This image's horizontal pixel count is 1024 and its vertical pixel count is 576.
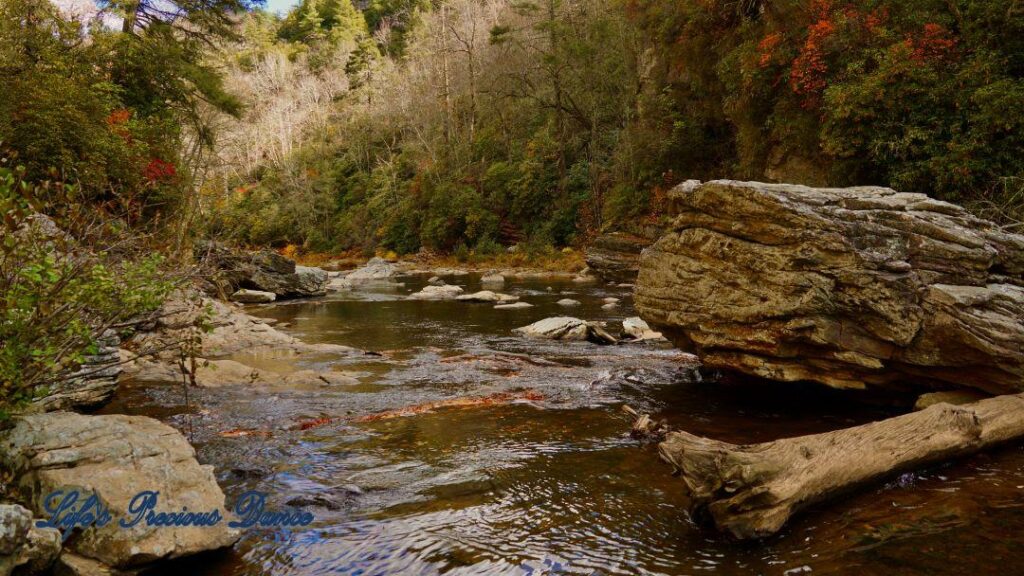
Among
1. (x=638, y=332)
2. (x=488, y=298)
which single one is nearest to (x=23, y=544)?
(x=638, y=332)

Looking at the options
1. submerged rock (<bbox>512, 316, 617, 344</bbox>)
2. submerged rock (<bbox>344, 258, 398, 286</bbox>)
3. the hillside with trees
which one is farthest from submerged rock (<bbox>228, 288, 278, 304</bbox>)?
submerged rock (<bbox>512, 316, 617, 344</bbox>)

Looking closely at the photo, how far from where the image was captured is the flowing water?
11.8 ft

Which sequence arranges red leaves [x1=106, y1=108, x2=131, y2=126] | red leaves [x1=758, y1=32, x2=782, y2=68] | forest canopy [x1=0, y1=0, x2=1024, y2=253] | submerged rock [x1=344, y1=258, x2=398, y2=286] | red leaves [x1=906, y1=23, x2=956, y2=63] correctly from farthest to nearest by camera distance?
submerged rock [x1=344, y1=258, x2=398, y2=286] → red leaves [x1=758, y1=32, x2=782, y2=68] → red leaves [x1=106, y1=108, x2=131, y2=126] → red leaves [x1=906, y1=23, x2=956, y2=63] → forest canopy [x1=0, y1=0, x2=1024, y2=253]

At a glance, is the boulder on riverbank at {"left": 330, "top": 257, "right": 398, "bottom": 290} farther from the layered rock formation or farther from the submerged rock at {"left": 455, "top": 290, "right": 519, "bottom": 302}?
the layered rock formation

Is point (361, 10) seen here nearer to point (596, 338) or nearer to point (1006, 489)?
point (596, 338)

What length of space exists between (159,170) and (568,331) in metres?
12.1

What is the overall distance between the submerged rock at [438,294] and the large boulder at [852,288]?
15223mm

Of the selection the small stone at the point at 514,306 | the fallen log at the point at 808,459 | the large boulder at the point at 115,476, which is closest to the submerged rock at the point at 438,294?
the small stone at the point at 514,306

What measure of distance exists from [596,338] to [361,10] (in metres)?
86.7

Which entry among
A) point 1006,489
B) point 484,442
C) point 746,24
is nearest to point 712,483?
point 1006,489

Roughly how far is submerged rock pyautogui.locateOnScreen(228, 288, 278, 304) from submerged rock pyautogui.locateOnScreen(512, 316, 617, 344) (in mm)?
12917

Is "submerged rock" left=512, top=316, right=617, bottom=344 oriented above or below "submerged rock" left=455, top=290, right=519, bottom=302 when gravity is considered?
above

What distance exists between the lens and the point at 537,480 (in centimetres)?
498

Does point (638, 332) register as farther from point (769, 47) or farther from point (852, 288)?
point (769, 47)
